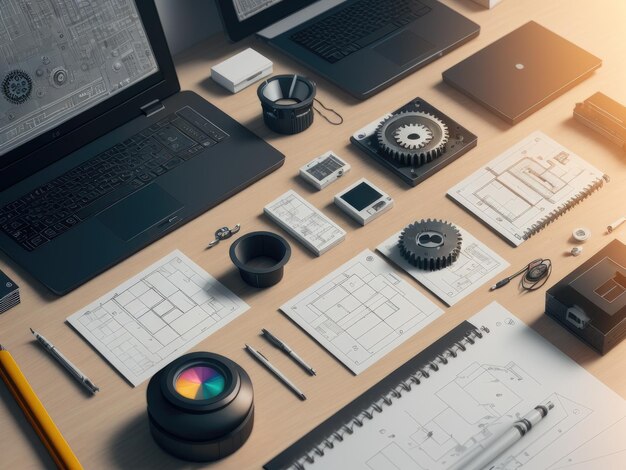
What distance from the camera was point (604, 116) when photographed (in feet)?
7.29

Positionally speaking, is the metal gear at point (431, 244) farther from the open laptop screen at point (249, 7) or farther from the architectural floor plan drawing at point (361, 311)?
the open laptop screen at point (249, 7)

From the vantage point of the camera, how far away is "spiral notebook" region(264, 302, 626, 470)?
5.75 ft

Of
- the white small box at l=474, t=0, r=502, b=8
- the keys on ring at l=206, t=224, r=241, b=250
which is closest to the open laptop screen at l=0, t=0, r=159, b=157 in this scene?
the keys on ring at l=206, t=224, r=241, b=250

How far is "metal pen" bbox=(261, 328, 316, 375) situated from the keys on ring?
0.23 m

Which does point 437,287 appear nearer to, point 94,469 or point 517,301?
point 517,301

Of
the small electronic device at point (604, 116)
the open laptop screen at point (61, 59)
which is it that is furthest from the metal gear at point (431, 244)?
the open laptop screen at point (61, 59)

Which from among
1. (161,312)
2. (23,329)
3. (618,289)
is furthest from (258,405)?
(618,289)

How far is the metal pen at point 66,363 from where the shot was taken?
1885 millimetres

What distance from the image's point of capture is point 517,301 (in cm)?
197

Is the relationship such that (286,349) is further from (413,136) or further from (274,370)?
(413,136)

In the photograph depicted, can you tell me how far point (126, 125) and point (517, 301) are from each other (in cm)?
85

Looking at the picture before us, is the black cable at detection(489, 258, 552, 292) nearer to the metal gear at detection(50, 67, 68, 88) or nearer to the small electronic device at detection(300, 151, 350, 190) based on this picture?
the small electronic device at detection(300, 151, 350, 190)

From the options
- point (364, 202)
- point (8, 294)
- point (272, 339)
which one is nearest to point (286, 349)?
point (272, 339)

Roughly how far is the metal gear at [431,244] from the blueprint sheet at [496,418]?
0.59 ft
